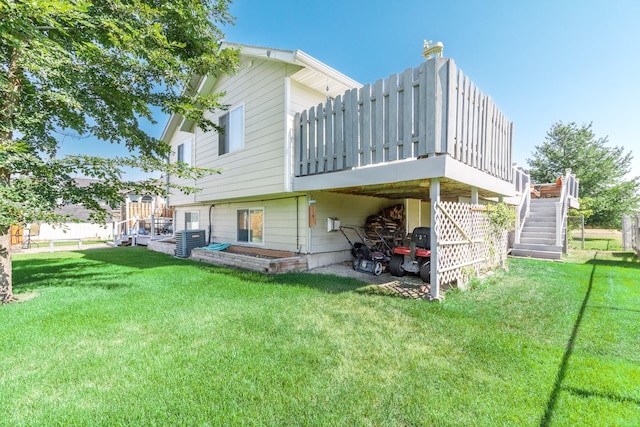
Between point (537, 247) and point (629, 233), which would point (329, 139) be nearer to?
point (537, 247)

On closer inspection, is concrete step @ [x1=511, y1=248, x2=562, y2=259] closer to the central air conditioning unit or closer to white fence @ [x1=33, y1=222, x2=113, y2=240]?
the central air conditioning unit

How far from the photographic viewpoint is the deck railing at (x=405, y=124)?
464 centimetres

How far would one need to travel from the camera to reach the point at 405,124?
4949mm

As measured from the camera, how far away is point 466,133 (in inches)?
213

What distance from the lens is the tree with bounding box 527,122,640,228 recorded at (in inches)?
806

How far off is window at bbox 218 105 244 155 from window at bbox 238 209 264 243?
224 cm

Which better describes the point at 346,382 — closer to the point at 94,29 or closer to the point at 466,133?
the point at 466,133

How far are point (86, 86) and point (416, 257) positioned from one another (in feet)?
25.8

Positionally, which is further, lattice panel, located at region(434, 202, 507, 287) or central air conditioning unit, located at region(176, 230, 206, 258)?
central air conditioning unit, located at region(176, 230, 206, 258)

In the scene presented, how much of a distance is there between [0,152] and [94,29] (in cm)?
257

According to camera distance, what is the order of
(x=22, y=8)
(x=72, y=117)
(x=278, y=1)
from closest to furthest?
(x=22, y=8), (x=72, y=117), (x=278, y=1)

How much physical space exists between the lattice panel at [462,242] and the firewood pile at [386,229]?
2197mm

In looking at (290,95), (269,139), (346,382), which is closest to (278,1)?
(290,95)

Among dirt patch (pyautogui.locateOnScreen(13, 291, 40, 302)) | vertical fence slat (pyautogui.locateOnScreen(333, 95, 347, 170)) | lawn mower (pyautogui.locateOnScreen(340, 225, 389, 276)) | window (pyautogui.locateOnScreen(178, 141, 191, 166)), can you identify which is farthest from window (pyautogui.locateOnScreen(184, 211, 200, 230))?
vertical fence slat (pyautogui.locateOnScreen(333, 95, 347, 170))
